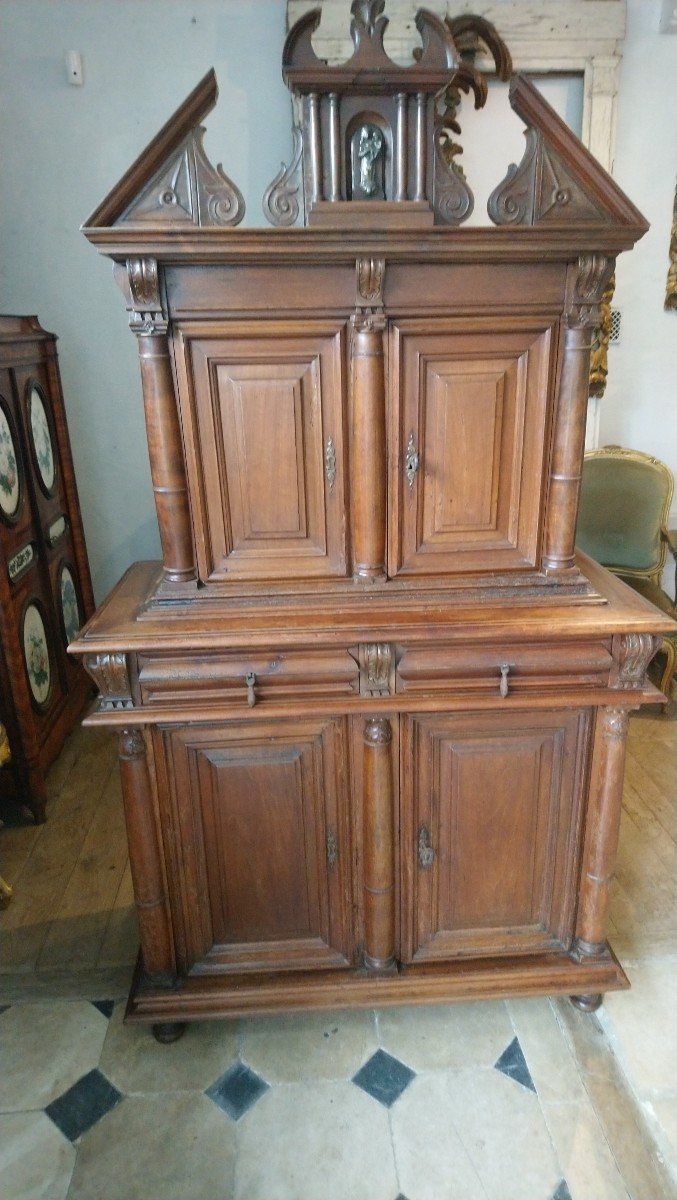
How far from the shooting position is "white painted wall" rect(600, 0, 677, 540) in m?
2.81

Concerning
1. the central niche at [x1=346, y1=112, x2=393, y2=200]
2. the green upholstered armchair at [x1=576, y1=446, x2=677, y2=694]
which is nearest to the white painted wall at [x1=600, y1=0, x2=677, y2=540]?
the green upholstered armchair at [x1=576, y1=446, x2=677, y2=694]

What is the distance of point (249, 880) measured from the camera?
1.64 meters

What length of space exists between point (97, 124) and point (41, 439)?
3.77 feet

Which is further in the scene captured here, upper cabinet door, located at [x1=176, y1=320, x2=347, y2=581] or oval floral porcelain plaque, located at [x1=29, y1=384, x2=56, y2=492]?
oval floral porcelain plaque, located at [x1=29, y1=384, x2=56, y2=492]

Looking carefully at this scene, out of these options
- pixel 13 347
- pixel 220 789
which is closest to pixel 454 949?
pixel 220 789

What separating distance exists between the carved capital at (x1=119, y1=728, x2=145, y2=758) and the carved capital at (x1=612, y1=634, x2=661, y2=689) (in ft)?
3.18

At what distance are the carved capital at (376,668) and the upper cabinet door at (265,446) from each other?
0.64 feet

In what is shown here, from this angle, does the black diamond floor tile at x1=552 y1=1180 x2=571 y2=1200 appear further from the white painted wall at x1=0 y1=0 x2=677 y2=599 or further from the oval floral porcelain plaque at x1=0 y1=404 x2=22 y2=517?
the white painted wall at x1=0 y1=0 x2=677 y2=599

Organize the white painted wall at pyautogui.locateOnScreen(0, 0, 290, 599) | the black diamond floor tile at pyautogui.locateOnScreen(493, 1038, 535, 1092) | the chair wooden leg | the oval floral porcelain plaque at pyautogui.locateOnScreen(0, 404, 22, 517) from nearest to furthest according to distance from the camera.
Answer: the black diamond floor tile at pyautogui.locateOnScreen(493, 1038, 535, 1092), the oval floral porcelain plaque at pyautogui.locateOnScreen(0, 404, 22, 517), the white painted wall at pyautogui.locateOnScreen(0, 0, 290, 599), the chair wooden leg

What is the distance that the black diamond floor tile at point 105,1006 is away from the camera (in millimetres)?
1798

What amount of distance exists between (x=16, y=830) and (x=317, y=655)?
1594 millimetres

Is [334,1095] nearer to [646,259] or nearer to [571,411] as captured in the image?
Result: [571,411]

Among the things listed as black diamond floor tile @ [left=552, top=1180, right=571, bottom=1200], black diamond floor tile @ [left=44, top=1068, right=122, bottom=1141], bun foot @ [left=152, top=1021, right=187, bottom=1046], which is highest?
bun foot @ [left=152, top=1021, right=187, bottom=1046]

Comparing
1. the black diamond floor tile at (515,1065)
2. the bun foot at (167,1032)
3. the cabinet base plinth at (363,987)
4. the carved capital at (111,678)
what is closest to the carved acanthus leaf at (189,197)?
the carved capital at (111,678)
